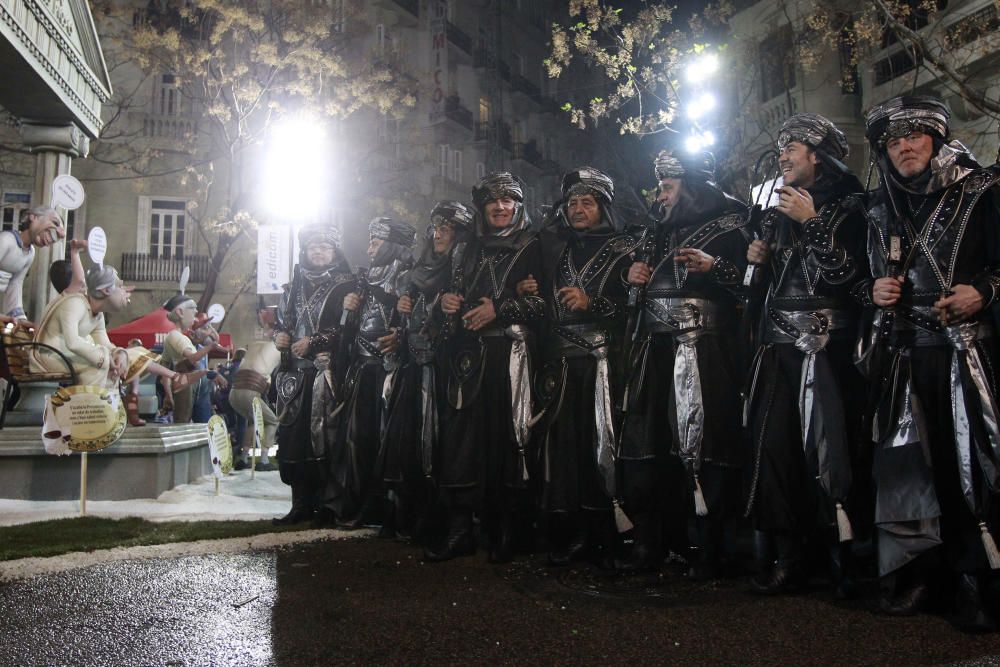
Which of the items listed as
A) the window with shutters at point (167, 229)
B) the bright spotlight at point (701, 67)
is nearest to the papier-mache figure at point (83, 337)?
the bright spotlight at point (701, 67)

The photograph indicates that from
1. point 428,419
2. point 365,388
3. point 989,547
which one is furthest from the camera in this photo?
point 365,388

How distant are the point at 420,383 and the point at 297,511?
1.68 meters

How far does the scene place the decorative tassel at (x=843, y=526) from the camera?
3506mm

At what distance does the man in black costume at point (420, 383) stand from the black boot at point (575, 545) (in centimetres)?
99

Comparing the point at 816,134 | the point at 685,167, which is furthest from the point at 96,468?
the point at 816,134

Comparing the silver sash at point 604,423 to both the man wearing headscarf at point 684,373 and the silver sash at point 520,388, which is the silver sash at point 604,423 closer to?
the man wearing headscarf at point 684,373

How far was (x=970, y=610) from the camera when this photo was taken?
3143 millimetres

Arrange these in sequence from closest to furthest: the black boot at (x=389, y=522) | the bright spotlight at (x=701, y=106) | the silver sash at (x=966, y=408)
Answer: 1. the silver sash at (x=966, y=408)
2. the black boot at (x=389, y=522)
3. the bright spotlight at (x=701, y=106)

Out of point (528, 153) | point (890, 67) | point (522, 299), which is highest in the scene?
point (528, 153)

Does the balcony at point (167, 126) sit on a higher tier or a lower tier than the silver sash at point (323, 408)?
higher

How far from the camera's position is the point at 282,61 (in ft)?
65.2

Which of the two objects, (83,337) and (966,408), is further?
(83,337)

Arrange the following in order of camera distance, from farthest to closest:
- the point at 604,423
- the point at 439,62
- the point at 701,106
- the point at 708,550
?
the point at 439,62, the point at 701,106, the point at 604,423, the point at 708,550

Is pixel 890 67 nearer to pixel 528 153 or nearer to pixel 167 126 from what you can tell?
pixel 528 153
